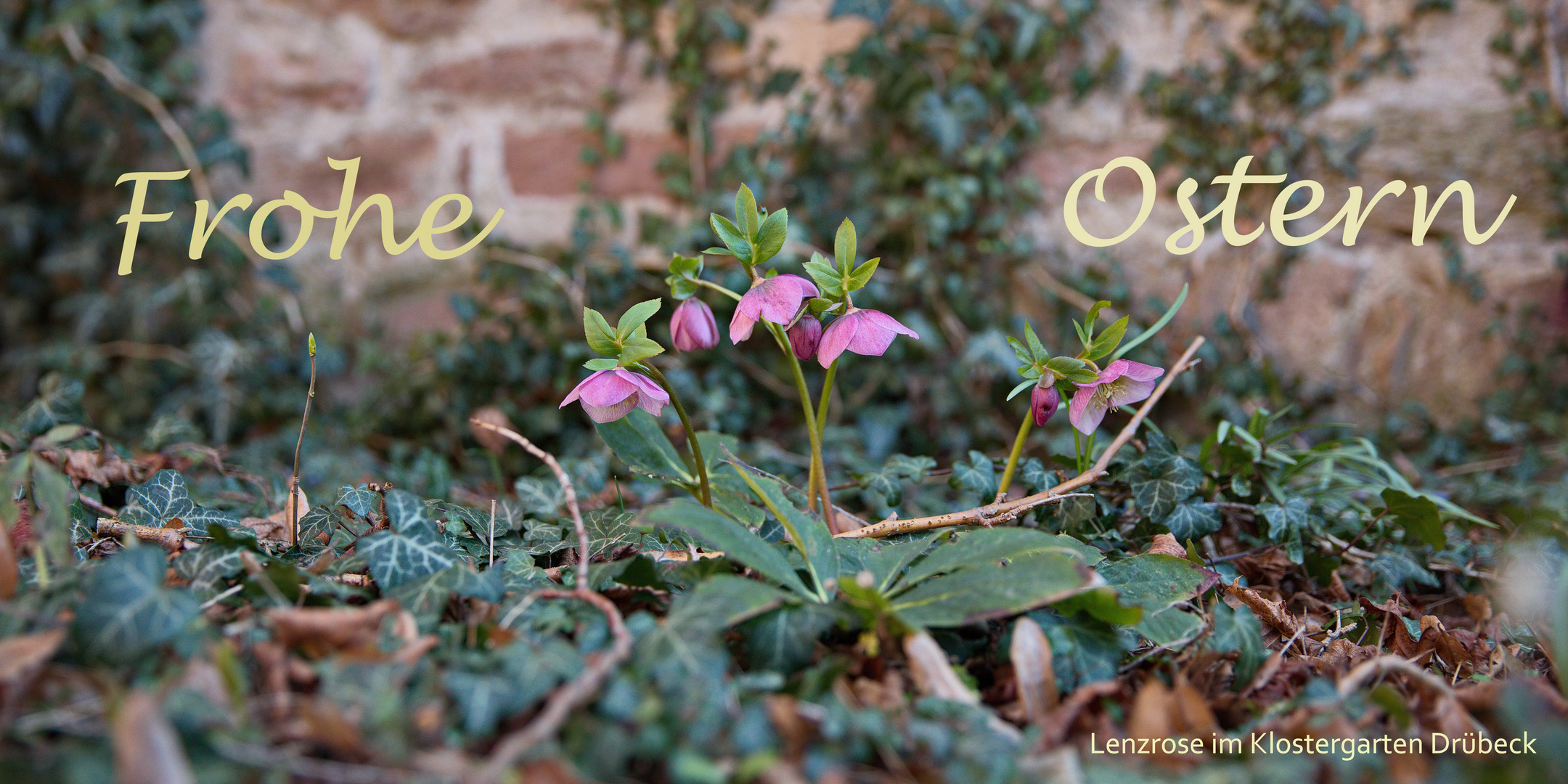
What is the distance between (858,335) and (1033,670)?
0.98ft

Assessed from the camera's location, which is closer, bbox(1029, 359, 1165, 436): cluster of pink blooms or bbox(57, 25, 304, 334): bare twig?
bbox(1029, 359, 1165, 436): cluster of pink blooms

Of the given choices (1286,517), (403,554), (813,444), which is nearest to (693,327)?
(813,444)

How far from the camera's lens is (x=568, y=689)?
534 mm

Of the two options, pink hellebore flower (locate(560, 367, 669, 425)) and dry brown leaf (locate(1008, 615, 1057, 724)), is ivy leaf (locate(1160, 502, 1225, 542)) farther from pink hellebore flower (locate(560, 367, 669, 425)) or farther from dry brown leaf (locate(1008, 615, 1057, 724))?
pink hellebore flower (locate(560, 367, 669, 425))

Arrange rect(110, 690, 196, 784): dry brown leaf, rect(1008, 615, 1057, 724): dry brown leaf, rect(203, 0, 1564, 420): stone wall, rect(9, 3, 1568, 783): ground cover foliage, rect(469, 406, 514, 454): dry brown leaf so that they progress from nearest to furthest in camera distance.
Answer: rect(110, 690, 196, 784): dry brown leaf < rect(9, 3, 1568, 783): ground cover foliage < rect(1008, 615, 1057, 724): dry brown leaf < rect(469, 406, 514, 454): dry brown leaf < rect(203, 0, 1564, 420): stone wall

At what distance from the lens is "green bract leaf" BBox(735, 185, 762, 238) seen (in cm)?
73

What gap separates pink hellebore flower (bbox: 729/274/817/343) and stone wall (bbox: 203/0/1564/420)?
1054 millimetres

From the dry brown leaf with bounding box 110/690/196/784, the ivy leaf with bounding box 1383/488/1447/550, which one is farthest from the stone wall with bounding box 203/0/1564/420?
the dry brown leaf with bounding box 110/690/196/784

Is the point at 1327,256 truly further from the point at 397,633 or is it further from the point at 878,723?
the point at 397,633

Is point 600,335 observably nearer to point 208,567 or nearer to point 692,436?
point 692,436

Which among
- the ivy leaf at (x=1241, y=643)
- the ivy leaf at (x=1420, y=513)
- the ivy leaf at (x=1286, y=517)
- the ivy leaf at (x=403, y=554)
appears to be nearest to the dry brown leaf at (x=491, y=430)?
the ivy leaf at (x=403, y=554)

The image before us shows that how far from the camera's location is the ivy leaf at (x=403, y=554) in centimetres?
72

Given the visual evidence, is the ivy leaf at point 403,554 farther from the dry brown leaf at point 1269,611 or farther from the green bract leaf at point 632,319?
the dry brown leaf at point 1269,611

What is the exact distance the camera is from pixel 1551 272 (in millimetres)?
1659
